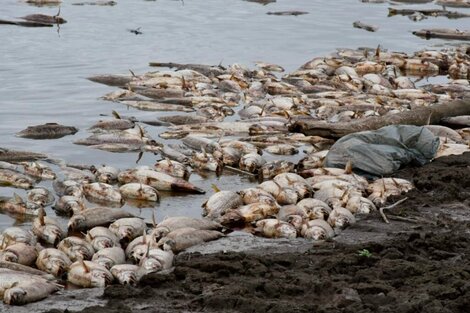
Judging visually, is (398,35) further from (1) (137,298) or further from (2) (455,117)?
(1) (137,298)

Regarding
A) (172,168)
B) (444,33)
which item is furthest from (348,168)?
(444,33)

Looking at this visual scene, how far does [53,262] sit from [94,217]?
1217mm

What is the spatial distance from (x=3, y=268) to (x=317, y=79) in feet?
32.0

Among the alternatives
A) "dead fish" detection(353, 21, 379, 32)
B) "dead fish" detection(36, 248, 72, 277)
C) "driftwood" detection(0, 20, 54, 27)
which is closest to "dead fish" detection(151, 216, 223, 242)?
"dead fish" detection(36, 248, 72, 277)

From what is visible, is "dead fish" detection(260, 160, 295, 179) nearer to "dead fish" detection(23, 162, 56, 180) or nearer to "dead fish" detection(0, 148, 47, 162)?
"dead fish" detection(23, 162, 56, 180)

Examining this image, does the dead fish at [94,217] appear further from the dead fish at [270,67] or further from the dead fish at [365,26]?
the dead fish at [365,26]

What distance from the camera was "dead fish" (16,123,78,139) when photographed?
39.2 feet

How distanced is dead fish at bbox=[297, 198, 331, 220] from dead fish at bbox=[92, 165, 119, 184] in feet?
6.76

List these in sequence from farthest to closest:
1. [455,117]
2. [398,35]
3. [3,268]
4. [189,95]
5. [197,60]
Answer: [398,35], [197,60], [189,95], [455,117], [3,268]

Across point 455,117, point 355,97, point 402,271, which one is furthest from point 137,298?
point 355,97

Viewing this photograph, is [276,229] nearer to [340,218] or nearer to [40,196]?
[340,218]

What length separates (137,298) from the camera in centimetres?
686

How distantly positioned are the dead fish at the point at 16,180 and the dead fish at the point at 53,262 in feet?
7.60

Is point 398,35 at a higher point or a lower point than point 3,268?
lower
